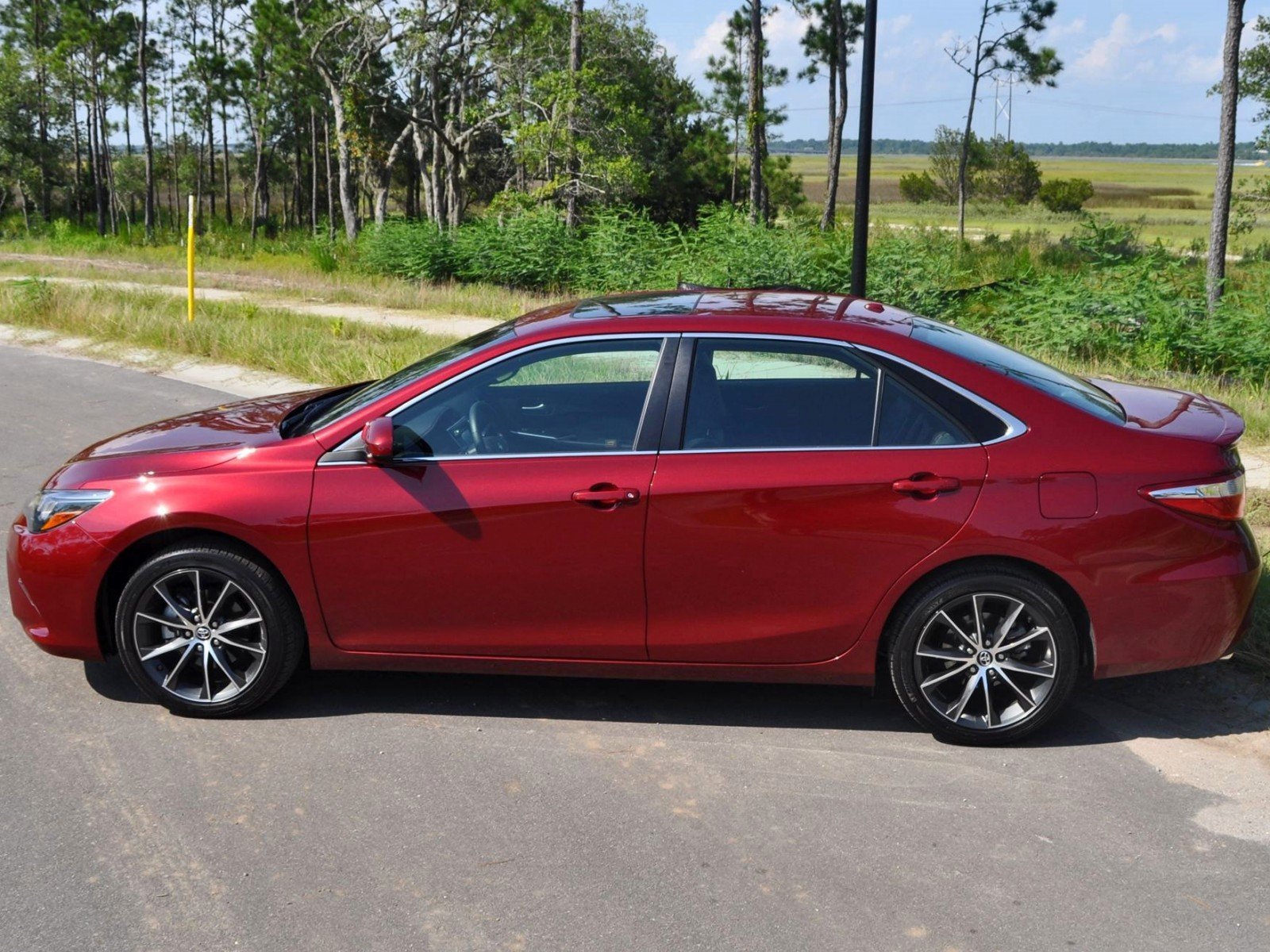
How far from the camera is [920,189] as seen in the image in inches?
3519

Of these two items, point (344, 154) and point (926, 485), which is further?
point (344, 154)

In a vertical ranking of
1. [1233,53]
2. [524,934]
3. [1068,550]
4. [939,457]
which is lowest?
[524,934]

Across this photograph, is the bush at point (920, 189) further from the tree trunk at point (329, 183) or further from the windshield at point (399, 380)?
the windshield at point (399, 380)

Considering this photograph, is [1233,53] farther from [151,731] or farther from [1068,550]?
[151,731]

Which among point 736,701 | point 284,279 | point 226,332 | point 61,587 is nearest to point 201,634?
point 61,587

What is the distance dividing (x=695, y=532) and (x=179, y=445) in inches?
86.2

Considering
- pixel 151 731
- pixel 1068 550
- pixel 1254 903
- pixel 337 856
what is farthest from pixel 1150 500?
pixel 151 731

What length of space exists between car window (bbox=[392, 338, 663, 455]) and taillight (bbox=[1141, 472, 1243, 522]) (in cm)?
192

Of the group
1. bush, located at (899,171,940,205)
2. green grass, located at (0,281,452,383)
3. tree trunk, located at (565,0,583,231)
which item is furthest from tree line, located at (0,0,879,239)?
bush, located at (899,171,940,205)

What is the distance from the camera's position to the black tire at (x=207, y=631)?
4945mm

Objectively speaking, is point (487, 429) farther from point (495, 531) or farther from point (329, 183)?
point (329, 183)

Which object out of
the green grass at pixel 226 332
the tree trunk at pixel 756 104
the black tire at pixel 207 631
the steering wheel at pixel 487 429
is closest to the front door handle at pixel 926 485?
the steering wheel at pixel 487 429

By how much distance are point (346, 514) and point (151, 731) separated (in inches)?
46.2

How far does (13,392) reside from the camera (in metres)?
12.7
